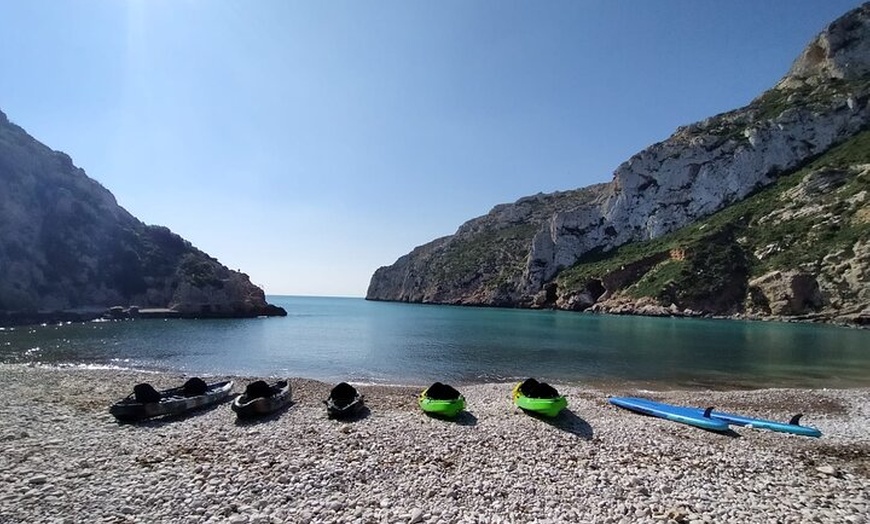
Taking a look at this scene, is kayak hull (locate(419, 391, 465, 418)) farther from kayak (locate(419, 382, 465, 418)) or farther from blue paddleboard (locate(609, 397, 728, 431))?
blue paddleboard (locate(609, 397, 728, 431))

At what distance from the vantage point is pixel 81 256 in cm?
9144

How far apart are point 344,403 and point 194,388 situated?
7.84m

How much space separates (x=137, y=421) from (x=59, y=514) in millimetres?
8736

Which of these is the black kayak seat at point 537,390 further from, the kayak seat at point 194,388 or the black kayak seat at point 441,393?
the kayak seat at point 194,388

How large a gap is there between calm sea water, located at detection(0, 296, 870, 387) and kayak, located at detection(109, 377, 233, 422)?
11009mm

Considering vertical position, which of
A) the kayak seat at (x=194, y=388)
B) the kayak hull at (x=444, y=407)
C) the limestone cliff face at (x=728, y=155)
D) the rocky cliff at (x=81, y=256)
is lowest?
the kayak hull at (x=444, y=407)

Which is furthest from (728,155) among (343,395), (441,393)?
(343,395)

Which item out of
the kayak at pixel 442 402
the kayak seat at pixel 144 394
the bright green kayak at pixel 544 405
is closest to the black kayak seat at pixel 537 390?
the bright green kayak at pixel 544 405

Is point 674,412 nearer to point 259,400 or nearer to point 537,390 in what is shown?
point 537,390

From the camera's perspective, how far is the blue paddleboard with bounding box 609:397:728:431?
56.0 ft

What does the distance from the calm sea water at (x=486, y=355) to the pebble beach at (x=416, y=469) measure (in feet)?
46.5

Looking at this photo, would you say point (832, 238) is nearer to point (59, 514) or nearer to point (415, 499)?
point (415, 499)


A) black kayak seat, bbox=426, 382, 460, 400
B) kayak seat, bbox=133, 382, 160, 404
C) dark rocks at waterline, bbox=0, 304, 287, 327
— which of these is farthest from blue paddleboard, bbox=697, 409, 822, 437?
dark rocks at waterline, bbox=0, 304, 287, 327

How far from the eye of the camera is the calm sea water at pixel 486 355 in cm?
3303
